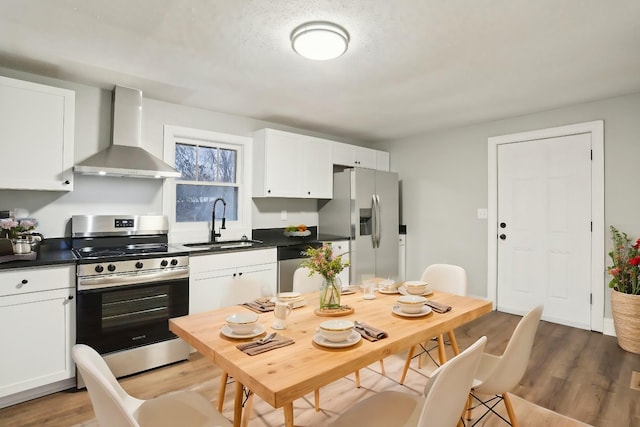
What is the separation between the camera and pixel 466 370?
1.17 meters

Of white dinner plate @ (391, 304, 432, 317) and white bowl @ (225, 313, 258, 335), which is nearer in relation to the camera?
white bowl @ (225, 313, 258, 335)

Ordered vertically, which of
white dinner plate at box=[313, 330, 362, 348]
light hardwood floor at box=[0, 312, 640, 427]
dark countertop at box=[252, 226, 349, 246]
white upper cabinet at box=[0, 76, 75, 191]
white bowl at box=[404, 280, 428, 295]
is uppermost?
white upper cabinet at box=[0, 76, 75, 191]

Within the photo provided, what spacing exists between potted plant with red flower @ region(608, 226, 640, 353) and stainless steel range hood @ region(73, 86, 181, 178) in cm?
413

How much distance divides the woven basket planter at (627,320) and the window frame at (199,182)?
145 inches

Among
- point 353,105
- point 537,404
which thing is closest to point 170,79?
point 353,105

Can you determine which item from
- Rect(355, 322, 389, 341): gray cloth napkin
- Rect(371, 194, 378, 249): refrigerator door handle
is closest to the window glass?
Rect(371, 194, 378, 249): refrigerator door handle

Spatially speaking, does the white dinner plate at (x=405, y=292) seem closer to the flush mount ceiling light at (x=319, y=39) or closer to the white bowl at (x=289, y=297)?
the white bowl at (x=289, y=297)

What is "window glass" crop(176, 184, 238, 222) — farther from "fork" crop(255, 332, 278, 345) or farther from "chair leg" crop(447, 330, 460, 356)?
"chair leg" crop(447, 330, 460, 356)

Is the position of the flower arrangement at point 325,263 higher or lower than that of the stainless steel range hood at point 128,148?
lower

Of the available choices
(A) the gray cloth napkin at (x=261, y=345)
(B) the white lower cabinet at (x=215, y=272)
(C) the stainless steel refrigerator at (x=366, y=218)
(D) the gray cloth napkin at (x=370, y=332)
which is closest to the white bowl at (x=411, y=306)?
(D) the gray cloth napkin at (x=370, y=332)

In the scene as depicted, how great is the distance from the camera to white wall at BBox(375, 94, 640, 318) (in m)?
3.44

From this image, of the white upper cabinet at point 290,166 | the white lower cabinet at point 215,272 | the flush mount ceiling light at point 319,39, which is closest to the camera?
the flush mount ceiling light at point 319,39

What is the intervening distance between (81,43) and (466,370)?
2889 mm

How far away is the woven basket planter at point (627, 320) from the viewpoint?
3035 millimetres
